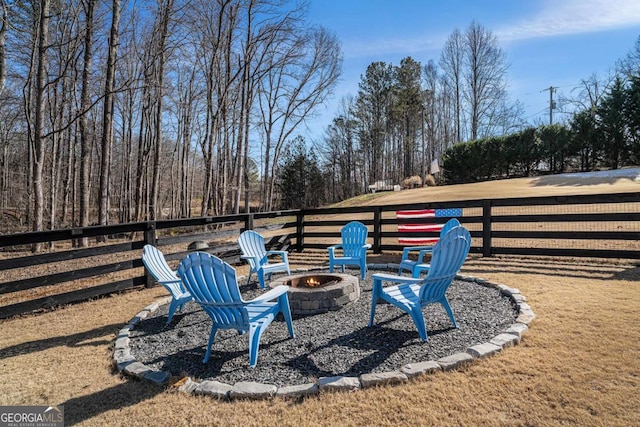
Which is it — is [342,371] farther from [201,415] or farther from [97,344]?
[97,344]

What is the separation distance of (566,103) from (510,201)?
29707mm

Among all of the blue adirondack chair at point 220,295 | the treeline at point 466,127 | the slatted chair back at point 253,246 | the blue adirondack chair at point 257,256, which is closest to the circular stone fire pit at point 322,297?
the blue adirondack chair at point 220,295

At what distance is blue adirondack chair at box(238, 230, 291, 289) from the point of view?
4.84 metres

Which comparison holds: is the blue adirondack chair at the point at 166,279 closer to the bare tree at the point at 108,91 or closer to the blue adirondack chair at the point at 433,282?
the blue adirondack chair at the point at 433,282

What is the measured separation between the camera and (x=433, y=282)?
2896mm

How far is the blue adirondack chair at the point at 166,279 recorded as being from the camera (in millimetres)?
3588

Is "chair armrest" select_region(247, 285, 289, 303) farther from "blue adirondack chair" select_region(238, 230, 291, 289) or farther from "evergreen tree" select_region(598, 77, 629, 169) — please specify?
"evergreen tree" select_region(598, 77, 629, 169)

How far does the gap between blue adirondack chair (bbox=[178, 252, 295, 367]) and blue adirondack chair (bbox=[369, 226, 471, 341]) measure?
109 centimetres

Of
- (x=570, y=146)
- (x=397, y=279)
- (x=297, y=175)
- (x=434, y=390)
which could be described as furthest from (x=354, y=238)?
(x=570, y=146)

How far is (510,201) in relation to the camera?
641cm

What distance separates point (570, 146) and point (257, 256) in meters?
21.9

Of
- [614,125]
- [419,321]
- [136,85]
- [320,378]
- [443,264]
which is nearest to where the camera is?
[320,378]

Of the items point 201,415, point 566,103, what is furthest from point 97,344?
point 566,103

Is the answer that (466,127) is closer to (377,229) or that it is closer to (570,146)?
(570,146)
